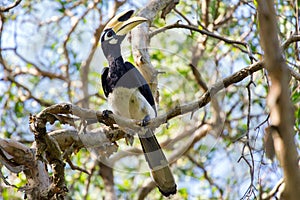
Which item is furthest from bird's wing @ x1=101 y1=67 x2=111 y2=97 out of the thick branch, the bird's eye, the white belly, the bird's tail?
the thick branch

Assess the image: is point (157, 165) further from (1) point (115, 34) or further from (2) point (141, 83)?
(1) point (115, 34)

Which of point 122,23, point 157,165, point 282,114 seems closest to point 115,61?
point 122,23

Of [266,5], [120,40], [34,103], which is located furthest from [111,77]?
[266,5]

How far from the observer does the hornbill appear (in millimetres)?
3074

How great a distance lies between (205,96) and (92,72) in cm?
342

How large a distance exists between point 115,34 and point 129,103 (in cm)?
64

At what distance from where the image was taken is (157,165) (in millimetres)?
3143

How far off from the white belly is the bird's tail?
0.19 metres

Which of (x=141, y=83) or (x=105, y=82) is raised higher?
(x=105, y=82)

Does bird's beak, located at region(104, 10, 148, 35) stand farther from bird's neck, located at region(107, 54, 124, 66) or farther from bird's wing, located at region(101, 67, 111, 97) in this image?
bird's wing, located at region(101, 67, 111, 97)

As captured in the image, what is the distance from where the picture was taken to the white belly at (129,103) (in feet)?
10.7

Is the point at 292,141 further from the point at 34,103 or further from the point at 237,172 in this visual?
the point at 34,103

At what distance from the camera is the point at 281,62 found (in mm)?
662

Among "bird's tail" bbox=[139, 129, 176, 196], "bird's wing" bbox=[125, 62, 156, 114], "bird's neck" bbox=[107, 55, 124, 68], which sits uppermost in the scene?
"bird's neck" bbox=[107, 55, 124, 68]
